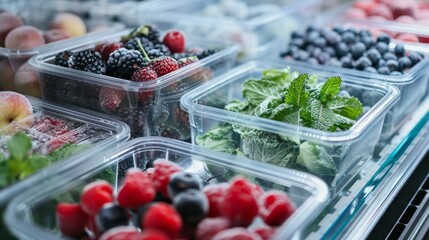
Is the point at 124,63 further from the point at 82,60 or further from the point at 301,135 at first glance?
the point at 301,135

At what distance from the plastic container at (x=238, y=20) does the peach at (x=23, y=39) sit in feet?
1.92

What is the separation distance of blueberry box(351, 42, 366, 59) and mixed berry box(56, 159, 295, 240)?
36.7 inches

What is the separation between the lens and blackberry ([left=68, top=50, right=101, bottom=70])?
1.36 m

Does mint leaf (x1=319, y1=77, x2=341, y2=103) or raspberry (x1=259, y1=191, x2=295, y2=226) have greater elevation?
mint leaf (x1=319, y1=77, x2=341, y2=103)

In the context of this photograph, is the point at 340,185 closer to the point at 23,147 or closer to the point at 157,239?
the point at 157,239

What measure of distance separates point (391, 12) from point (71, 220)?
1.77 m

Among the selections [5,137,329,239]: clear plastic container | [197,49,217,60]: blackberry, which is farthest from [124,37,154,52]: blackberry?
[5,137,329,239]: clear plastic container

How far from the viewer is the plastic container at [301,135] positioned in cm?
108

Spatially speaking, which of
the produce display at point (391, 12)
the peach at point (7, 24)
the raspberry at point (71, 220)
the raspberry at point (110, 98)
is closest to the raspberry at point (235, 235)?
the raspberry at point (71, 220)

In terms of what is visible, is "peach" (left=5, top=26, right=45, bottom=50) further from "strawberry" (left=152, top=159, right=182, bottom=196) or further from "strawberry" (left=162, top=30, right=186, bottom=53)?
"strawberry" (left=152, top=159, right=182, bottom=196)

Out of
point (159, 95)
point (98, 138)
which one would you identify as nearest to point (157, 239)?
point (98, 138)

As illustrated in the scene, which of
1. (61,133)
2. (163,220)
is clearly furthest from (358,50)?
(163,220)

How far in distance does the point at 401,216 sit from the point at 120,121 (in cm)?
71

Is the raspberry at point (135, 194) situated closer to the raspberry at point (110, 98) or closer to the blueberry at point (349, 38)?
the raspberry at point (110, 98)
